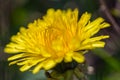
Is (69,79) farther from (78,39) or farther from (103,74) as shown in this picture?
(103,74)

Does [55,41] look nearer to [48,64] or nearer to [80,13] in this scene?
[48,64]

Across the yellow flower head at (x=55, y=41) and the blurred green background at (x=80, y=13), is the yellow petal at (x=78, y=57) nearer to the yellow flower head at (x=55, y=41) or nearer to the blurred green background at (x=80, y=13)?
the yellow flower head at (x=55, y=41)

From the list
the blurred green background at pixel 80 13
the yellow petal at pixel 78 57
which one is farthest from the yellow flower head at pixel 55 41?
the blurred green background at pixel 80 13

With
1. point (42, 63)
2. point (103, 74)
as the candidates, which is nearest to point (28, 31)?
point (42, 63)

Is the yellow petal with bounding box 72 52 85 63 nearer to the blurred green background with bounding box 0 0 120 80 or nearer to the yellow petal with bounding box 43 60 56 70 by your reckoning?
the yellow petal with bounding box 43 60 56 70

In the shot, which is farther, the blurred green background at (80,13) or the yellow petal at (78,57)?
the blurred green background at (80,13)
